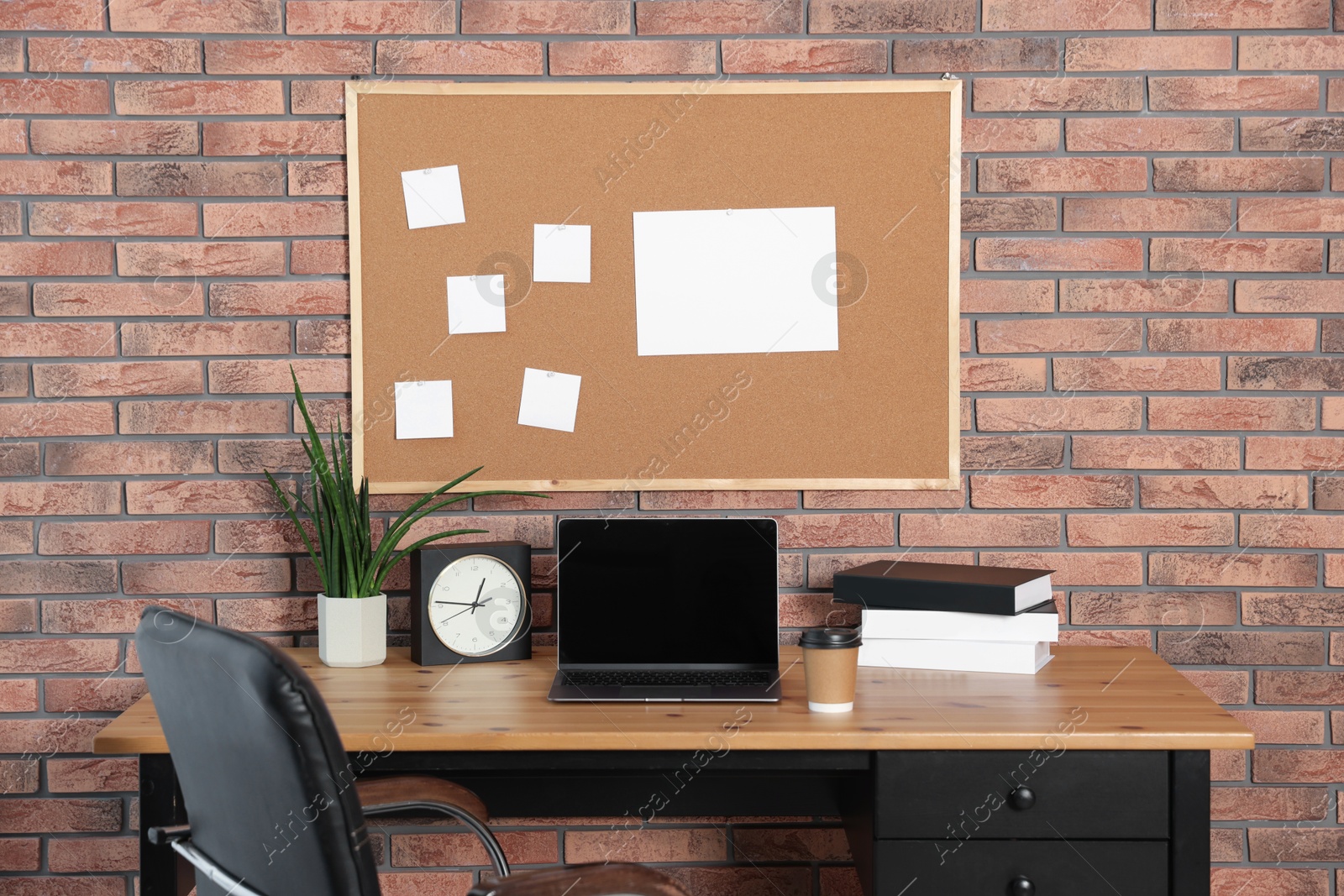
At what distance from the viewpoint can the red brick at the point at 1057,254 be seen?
202 cm

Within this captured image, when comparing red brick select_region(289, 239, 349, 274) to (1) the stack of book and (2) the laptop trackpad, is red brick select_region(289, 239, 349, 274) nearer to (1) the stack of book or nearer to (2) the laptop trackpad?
(2) the laptop trackpad

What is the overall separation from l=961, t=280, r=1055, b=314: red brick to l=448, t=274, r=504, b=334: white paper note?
0.94 m

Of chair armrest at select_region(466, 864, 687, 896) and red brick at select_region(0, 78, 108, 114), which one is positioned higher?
red brick at select_region(0, 78, 108, 114)

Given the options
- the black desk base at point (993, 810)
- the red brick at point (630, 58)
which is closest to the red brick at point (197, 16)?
the red brick at point (630, 58)

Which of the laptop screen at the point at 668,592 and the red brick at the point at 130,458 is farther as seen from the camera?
the red brick at the point at 130,458

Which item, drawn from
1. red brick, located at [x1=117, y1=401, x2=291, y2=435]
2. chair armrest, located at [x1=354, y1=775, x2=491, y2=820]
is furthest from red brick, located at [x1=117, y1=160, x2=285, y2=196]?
chair armrest, located at [x1=354, y1=775, x2=491, y2=820]

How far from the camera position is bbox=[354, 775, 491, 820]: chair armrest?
5.08ft

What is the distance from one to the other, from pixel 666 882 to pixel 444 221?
134 cm

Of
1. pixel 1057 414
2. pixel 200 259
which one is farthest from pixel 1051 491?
pixel 200 259

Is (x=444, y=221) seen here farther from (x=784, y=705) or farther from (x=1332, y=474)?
(x=1332, y=474)

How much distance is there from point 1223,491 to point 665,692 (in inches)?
48.5

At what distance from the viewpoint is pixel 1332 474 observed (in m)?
2.02

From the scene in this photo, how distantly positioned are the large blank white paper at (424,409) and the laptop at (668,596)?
1.23 ft

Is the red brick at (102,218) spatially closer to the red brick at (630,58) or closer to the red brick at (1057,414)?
the red brick at (630,58)
